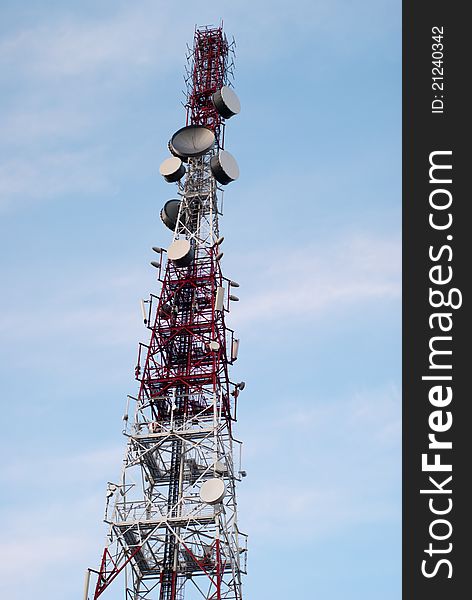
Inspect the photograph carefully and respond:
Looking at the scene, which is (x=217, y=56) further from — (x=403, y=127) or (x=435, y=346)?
(x=435, y=346)

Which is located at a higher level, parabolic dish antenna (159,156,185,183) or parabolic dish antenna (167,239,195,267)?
parabolic dish antenna (159,156,185,183)

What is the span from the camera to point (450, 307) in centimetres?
3716

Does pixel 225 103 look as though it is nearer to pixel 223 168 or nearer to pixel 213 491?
pixel 223 168

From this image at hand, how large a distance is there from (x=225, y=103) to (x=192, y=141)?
4.03 meters

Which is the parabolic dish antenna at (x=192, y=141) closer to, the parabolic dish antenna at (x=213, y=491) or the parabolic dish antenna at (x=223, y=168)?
the parabolic dish antenna at (x=223, y=168)

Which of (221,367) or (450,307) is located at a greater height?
(221,367)

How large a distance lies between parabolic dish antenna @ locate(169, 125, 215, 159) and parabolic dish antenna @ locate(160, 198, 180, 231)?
3.43m

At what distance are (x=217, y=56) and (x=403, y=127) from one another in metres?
40.9

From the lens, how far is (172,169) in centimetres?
7038

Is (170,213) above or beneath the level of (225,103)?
beneath

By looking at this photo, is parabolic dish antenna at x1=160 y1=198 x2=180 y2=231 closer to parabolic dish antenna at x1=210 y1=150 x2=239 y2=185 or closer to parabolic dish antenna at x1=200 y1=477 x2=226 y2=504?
parabolic dish antenna at x1=210 y1=150 x2=239 y2=185

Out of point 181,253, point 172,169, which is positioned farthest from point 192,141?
point 181,253

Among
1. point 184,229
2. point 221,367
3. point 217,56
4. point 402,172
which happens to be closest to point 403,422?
point 402,172

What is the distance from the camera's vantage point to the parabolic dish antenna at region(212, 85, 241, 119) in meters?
72.2
